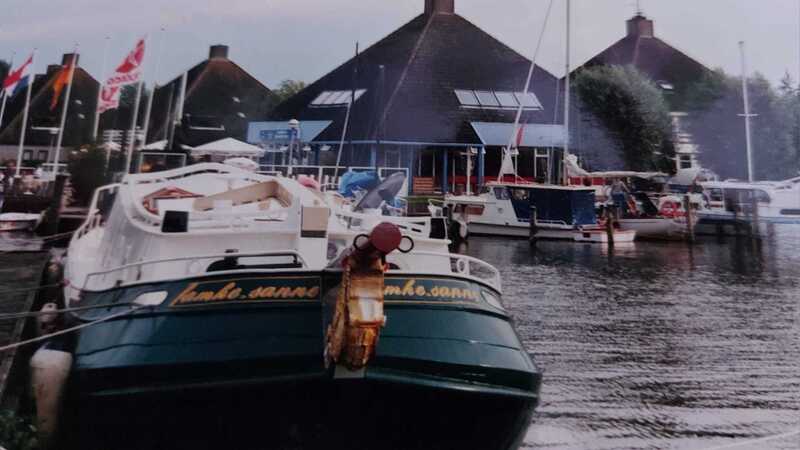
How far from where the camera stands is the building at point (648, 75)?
23.2 meters

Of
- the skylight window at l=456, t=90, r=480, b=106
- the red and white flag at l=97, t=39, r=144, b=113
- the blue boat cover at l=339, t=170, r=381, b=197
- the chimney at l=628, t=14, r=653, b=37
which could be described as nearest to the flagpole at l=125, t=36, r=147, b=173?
the red and white flag at l=97, t=39, r=144, b=113

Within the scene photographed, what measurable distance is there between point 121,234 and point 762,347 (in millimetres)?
7726

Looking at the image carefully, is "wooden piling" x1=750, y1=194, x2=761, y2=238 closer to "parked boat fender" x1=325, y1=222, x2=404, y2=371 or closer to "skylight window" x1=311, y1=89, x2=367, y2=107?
"skylight window" x1=311, y1=89, x2=367, y2=107

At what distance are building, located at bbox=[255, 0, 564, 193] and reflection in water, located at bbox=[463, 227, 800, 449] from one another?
464 centimetres

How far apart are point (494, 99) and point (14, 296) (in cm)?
1589

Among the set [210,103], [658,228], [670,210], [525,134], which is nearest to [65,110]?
[210,103]

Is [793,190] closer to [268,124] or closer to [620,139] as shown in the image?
[620,139]

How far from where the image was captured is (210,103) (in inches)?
728

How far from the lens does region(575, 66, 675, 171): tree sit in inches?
898

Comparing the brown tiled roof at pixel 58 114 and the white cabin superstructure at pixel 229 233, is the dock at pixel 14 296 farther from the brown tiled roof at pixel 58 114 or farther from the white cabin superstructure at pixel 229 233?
the brown tiled roof at pixel 58 114

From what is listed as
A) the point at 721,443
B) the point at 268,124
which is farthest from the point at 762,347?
the point at 268,124

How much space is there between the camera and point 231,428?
12.4 ft

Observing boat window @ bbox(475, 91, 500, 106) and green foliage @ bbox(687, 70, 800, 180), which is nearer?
green foliage @ bbox(687, 70, 800, 180)

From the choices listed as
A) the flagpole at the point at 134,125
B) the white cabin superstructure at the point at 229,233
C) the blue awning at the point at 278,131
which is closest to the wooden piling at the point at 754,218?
the blue awning at the point at 278,131
